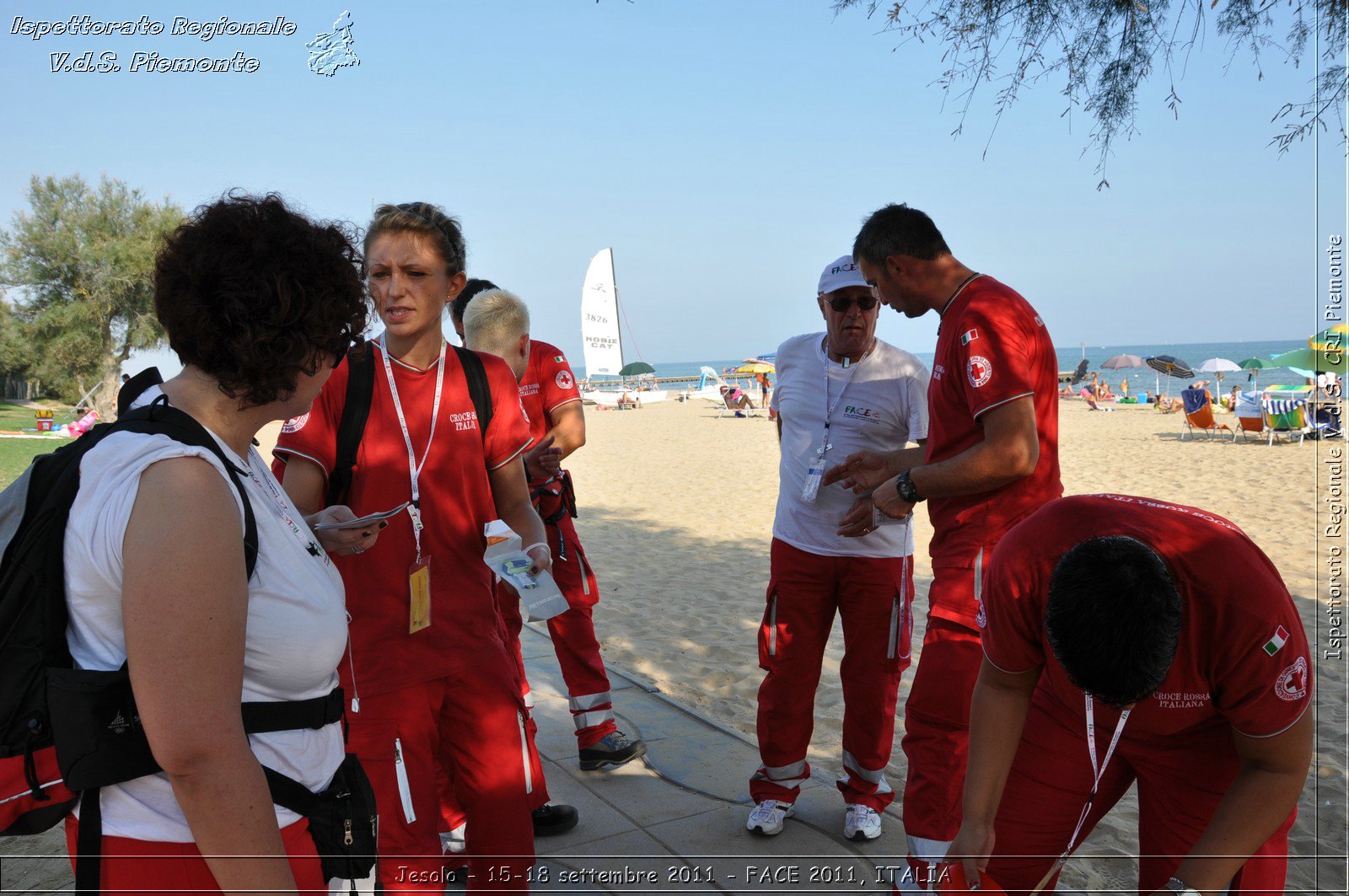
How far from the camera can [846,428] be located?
3.75 meters

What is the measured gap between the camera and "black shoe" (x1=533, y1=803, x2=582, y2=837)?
354 cm

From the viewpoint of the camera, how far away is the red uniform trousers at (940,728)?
9.75ft

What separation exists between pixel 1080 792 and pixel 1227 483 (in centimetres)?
1397

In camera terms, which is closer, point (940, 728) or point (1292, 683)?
point (1292, 683)

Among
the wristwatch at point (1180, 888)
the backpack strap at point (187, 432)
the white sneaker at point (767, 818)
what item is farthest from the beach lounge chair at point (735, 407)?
the backpack strap at point (187, 432)

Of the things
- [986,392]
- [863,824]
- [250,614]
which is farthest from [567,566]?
[250,614]

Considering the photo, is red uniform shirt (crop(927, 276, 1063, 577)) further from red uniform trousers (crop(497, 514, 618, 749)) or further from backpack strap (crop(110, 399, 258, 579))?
backpack strap (crop(110, 399, 258, 579))

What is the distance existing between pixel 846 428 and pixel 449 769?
2060 mm

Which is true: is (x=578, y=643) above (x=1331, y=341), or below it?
below

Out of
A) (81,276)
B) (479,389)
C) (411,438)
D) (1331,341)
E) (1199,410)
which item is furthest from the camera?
(81,276)

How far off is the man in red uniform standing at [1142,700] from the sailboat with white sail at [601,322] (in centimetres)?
4873

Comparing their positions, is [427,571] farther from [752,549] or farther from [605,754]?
[752,549]

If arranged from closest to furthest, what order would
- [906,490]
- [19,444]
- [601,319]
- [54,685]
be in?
[54,685] < [906,490] < [19,444] < [601,319]

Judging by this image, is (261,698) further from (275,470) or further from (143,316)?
(143,316)
